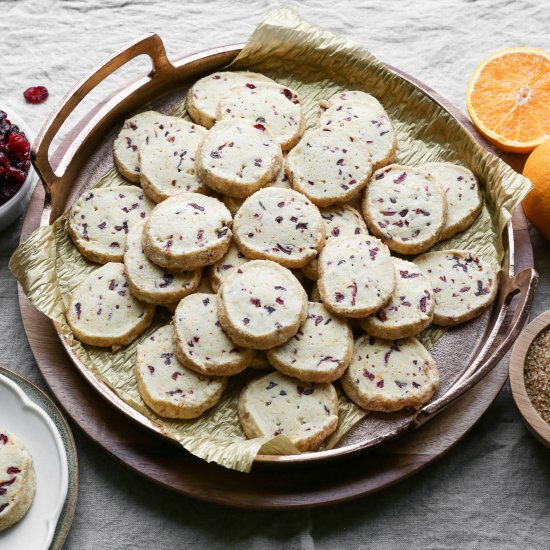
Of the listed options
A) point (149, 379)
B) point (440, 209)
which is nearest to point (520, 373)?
point (440, 209)

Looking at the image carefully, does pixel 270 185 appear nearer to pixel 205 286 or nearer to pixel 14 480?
pixel 205 286

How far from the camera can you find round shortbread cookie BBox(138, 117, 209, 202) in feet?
11.9

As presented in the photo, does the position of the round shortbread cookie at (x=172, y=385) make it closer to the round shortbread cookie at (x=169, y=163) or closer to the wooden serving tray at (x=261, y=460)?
the wooden serving tray at (x=261, y=460)

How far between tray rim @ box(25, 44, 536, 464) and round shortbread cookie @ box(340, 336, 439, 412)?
0.50 feet

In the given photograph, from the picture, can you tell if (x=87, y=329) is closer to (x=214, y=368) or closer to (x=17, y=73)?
(x=214, y=368)

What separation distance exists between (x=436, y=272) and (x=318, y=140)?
2.49ft

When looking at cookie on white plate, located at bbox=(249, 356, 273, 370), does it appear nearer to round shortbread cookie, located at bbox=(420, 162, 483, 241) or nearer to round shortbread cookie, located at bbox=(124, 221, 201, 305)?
round shortbread cookie, located at bbox=(124, 221, 201, 305)

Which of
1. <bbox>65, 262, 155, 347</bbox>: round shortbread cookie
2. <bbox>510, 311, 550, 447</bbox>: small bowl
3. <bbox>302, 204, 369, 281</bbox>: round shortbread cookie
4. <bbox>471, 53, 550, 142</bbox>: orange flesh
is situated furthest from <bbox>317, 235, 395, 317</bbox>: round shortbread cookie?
<bbox>471, 53, 550, 142</bbox>: orange flesh

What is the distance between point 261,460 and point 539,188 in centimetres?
175

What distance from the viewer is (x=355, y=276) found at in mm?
3363

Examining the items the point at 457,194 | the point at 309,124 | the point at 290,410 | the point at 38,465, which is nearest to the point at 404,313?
the point at 290,410

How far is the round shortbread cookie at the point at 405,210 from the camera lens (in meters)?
3.58

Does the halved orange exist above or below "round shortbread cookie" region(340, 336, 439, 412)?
above

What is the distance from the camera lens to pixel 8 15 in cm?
457
